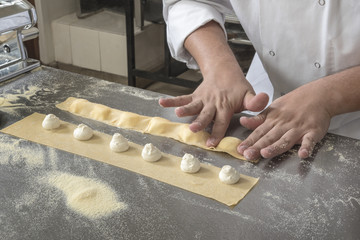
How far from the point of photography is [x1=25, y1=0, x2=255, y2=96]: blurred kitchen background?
3.24 m

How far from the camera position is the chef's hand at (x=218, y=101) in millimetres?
1220

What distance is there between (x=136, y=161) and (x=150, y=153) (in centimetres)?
5

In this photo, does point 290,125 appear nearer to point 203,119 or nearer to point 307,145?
point 307,145

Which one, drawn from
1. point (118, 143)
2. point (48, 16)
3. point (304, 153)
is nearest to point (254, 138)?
point (304, 153)

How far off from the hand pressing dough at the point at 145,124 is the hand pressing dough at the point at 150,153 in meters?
0.12

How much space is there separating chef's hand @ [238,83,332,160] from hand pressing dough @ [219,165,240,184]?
0.31 ft

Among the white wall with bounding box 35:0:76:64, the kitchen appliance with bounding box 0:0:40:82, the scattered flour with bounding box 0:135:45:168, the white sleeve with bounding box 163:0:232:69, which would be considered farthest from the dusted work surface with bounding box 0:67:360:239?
the white wall with bounding box 35:0:76:64

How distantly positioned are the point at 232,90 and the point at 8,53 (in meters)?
0.79

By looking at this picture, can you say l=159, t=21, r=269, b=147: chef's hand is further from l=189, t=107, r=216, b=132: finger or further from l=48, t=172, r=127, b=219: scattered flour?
l=48, t=172, r=127, b=219: scattered flour

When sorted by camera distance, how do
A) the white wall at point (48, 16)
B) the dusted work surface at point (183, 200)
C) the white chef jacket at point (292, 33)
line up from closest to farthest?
1. the dusted work surface at point (183, 200)
2. the white chef jacket at point (292, 33)
3. the white wall at point (48, 16)

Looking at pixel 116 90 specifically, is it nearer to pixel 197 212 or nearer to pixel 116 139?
pixel 116 139

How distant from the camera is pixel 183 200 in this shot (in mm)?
998

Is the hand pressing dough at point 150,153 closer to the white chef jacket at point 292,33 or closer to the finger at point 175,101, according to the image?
the finger at point 175,101

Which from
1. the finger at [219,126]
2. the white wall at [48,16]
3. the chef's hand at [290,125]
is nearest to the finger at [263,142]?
the chef's hand at [290,125]
